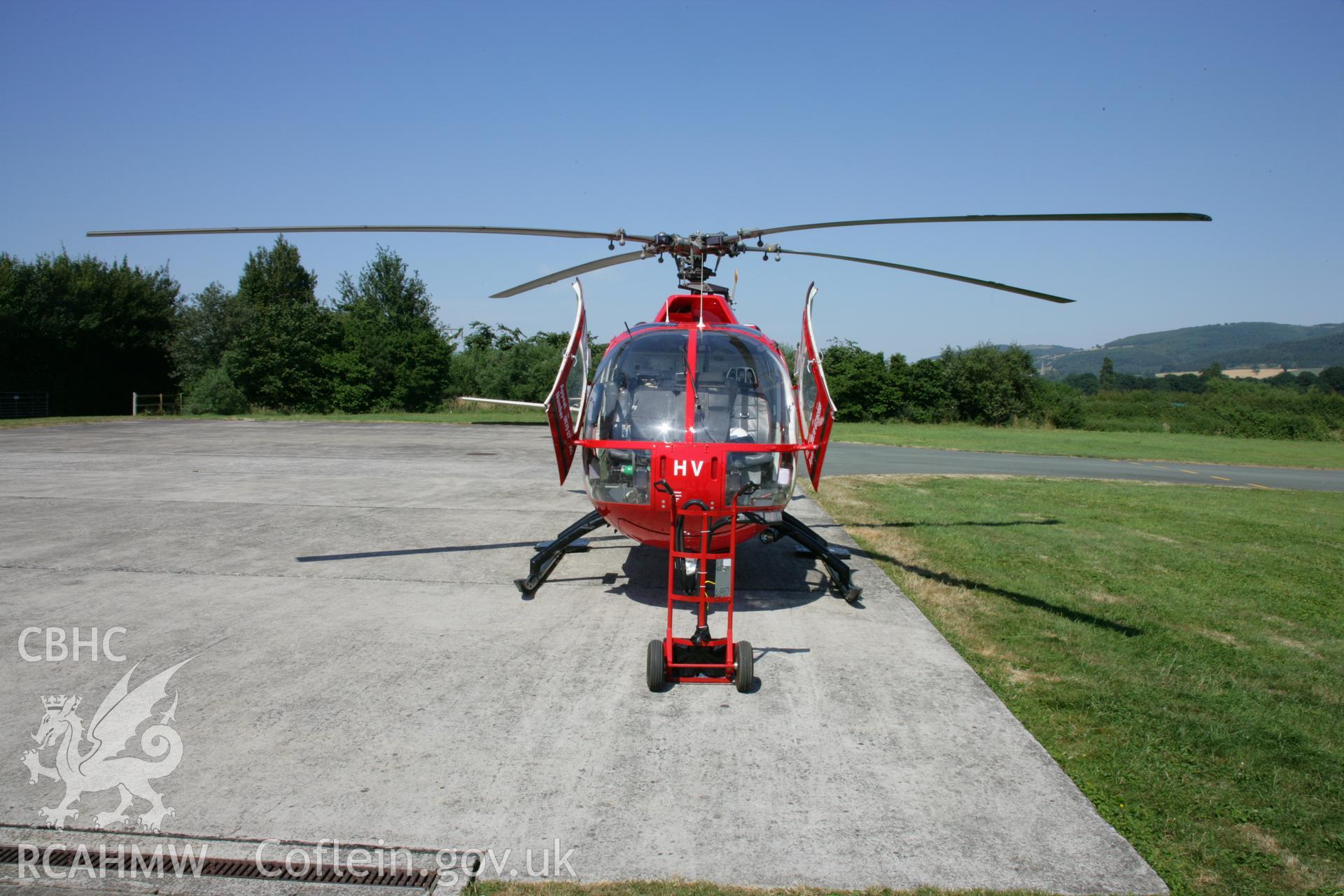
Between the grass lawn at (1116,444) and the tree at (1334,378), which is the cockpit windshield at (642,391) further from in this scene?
the tree at (1334,378)

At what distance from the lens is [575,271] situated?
690cm

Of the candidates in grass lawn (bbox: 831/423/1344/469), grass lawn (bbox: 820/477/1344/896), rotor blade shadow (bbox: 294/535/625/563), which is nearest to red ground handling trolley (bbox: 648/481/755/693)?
grass lawn (bbox: 820/477/1344/896)

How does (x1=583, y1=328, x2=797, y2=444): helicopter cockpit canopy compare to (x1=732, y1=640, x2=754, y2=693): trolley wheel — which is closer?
(x1=732, y1=640, x2=754, y2=693): trolley wheel

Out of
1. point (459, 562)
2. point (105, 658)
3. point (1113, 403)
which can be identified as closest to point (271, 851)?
point (105, 658)

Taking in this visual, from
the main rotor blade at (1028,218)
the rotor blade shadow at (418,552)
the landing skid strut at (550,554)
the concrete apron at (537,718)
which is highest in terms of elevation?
the main rotor blade at (1028,218)

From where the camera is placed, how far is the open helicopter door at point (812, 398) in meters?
6.53

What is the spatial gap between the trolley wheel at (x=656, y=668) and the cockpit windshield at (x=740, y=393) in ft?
5.39

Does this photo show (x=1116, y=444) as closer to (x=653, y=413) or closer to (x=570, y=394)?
(x=570, y=394)

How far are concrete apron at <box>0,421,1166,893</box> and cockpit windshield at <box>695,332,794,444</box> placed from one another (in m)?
1.58

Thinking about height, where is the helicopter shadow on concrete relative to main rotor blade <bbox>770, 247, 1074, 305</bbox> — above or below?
below

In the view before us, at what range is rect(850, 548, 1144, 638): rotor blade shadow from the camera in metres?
6.68

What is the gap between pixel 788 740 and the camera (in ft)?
14.6

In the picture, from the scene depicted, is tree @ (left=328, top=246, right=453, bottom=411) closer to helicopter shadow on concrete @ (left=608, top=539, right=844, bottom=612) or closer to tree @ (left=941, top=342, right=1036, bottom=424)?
tree @ (left=941, top=342, right=1036, bottom=424)

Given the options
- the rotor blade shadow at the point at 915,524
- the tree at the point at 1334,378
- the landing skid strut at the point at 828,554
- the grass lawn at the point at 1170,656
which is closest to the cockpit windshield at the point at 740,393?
the landing skid strut at the point at 828,554
